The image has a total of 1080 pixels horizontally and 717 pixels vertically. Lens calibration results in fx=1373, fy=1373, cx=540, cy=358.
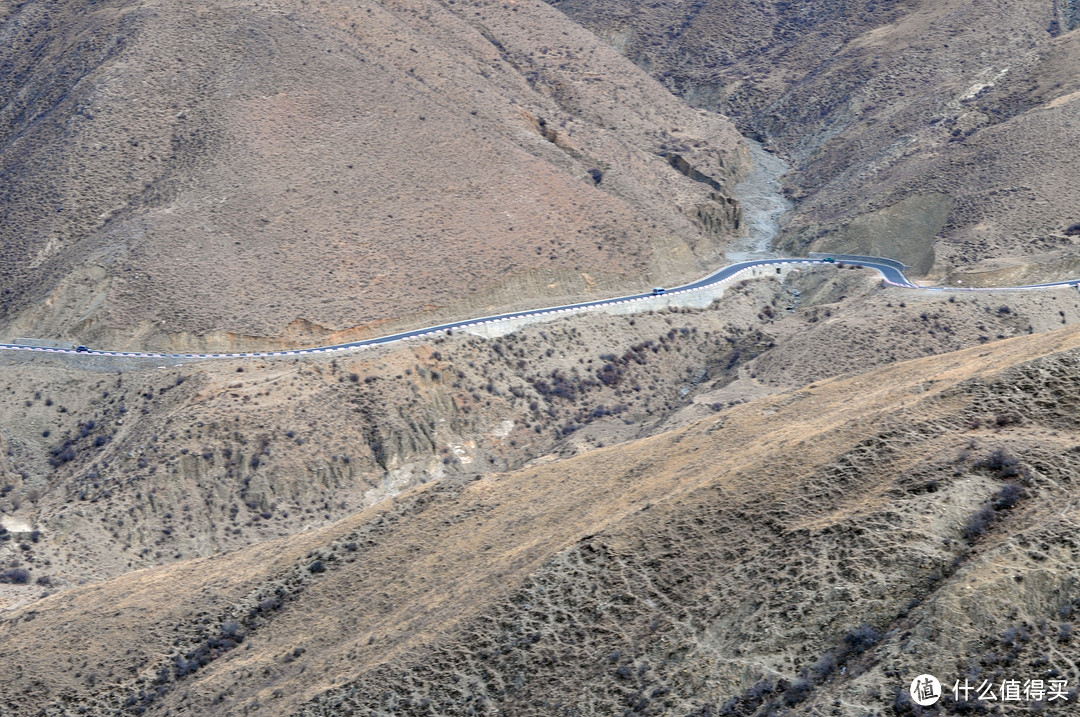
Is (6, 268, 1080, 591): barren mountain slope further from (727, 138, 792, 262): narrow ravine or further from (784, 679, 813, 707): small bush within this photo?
(784, 679, 813, 707): small bush

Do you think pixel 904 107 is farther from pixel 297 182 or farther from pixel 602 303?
pixel 297 182

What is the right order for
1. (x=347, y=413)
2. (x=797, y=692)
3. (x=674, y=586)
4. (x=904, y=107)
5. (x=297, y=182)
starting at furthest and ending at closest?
(x=904, y=107), (x=297, y=182), (x=347, y=413), (x=674, y=586), (x=797, y=692)

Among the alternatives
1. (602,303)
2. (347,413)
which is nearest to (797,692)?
(347,413)

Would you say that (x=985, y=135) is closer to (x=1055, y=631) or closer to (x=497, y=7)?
(x=497, y=7)

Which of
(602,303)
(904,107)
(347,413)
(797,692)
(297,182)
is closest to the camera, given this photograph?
(797,692)

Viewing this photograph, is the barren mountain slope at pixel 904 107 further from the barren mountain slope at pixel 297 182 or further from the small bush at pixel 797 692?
the small bush at pixel 797 692

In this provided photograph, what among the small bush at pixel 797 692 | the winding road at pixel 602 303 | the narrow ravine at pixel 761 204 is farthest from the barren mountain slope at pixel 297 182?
the small bush at pixel 797 692
